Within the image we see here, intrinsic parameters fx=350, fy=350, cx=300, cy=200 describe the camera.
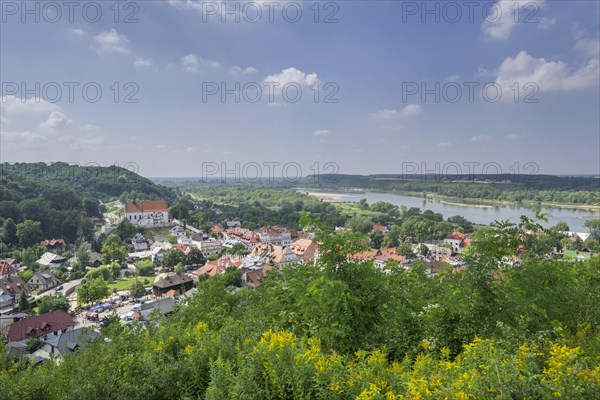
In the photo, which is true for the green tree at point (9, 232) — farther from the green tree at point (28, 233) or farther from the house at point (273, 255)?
the house at point (273, 255)

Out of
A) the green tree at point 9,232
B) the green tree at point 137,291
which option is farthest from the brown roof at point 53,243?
the green tree at point 137,291

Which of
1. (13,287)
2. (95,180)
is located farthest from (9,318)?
(95,180)

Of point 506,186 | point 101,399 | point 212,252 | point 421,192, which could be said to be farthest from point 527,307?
point 421,192

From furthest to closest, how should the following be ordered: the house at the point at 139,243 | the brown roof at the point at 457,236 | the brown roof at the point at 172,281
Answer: the house at the point at 139,243 < the brown roof at the point at 457,236 < the brown roof at the point at 172,281

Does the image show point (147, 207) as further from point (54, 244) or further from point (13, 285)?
point (13, 285)

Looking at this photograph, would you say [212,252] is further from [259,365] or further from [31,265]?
[259,365]

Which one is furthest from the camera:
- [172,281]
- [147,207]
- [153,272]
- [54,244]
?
[147,207]
